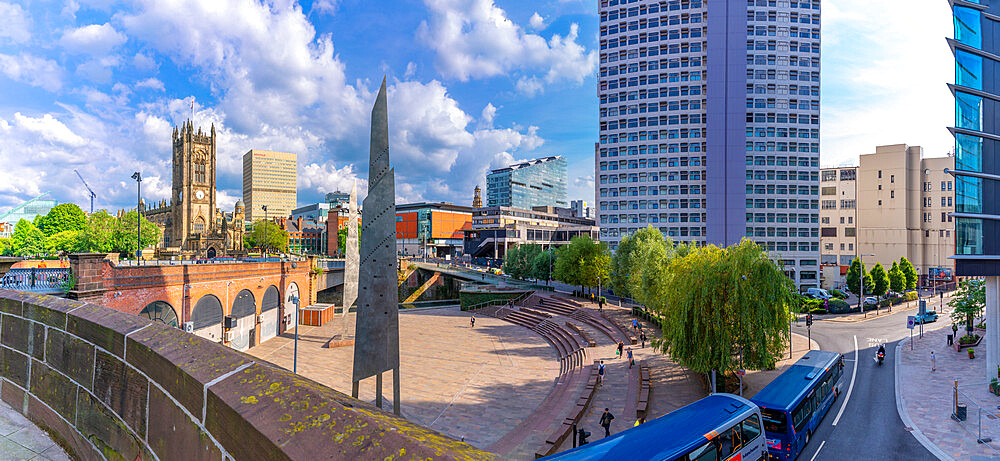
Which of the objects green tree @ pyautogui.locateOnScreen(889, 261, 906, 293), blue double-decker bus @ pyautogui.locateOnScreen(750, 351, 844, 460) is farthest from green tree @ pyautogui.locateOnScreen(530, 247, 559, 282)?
Answer: blue double-decker bus @ pyautogui.locateOnScreen(750, 351, 844, 460)

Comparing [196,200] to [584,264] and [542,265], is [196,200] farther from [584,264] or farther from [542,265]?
[584,264]

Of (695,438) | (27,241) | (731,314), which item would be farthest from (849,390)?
(27,241)

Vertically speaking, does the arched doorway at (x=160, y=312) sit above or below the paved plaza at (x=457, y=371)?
above

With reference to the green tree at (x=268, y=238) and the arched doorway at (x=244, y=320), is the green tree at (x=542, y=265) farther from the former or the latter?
the green tree at (x=268, y=238)

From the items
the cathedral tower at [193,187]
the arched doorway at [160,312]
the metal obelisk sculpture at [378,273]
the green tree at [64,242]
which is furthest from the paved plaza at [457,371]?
the cathedral tower at [193,187]

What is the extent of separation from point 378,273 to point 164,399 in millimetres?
7578

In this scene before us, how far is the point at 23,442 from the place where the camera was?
4883 millimetres

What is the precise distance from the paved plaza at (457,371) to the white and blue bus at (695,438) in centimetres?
860

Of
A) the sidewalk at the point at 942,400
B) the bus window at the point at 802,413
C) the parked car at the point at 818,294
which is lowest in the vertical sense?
the sidewalk at the point at 942,400

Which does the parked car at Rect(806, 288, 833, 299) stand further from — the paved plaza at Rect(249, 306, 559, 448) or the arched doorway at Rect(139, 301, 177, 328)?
the arched doorway at Rect(139, 301, 177, 328)

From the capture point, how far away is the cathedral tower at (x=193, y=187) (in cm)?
12038

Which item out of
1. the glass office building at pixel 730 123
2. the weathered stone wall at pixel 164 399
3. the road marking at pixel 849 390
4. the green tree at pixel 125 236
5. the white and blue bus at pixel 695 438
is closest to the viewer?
the weathered stone wall at pixel 164 399

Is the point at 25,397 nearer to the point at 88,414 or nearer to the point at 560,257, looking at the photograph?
the point at 88,414

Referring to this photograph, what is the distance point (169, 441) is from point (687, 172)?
77.3 metres
